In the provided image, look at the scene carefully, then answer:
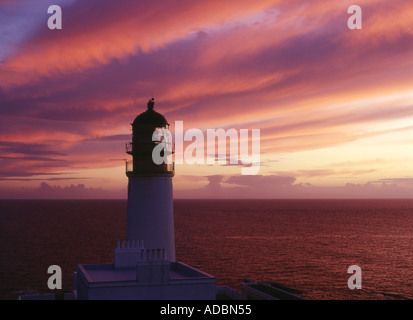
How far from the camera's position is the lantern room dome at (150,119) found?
32.0 m

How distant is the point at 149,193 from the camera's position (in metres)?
31.0

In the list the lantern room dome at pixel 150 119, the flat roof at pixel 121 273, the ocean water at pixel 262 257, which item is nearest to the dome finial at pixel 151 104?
the lantern room dome at pixel 150 119

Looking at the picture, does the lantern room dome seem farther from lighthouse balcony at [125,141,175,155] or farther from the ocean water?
the ocean water

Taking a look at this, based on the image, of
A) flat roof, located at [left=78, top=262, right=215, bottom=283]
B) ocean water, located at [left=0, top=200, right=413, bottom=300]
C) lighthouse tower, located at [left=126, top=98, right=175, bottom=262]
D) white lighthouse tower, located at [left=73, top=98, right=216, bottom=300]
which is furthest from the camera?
ocean water, located at [left=0, top=200, right=413, bottom=300]

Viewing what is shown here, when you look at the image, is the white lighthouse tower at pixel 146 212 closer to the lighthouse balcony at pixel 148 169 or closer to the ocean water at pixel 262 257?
the lighthouse balcony at pixel 148 169

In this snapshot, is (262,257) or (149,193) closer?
(149,193)

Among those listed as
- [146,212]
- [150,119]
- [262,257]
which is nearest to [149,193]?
[146,212]

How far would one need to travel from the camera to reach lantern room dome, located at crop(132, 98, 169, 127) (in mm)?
32031

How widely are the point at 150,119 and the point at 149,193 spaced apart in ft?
18.6

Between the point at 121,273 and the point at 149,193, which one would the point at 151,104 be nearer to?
the point at 149,193

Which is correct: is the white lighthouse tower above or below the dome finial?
below

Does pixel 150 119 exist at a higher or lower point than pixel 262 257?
higher

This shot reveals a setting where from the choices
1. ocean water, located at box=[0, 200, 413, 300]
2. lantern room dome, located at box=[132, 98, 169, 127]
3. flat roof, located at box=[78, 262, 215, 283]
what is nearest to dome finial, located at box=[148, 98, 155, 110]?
lantern room dome, located at box=[132, 98, 169, 127]
